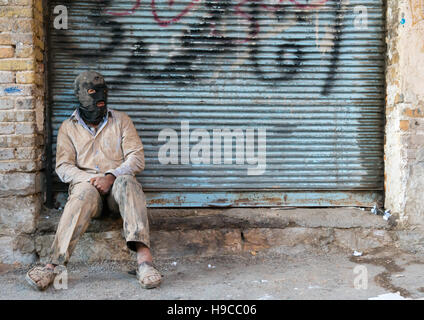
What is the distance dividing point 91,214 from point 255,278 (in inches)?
56.4

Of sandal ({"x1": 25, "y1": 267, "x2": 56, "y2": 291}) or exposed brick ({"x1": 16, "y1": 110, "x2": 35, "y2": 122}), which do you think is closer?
sandal ({"x1": 25, "y1": 267, "x2": 56, "y2": 291})

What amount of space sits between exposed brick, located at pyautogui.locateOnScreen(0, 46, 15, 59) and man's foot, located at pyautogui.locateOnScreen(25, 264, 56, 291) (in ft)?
6.18

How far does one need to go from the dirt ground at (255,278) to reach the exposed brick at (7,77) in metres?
1.65

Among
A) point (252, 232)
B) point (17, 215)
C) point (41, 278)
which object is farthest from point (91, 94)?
point (252, 232)

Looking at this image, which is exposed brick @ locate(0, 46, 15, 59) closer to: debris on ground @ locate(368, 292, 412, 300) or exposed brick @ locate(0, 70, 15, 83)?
exposed brick @ locate(0, 70, 15, 83)

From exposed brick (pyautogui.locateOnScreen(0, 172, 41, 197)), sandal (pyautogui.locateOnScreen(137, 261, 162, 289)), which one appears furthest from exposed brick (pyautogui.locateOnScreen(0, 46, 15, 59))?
sandal (pyautogui.locateOnScreen(137, 261, 162, 289))

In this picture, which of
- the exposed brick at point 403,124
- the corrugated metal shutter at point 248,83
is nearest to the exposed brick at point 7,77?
the corrugated metal shutter at point 248,83

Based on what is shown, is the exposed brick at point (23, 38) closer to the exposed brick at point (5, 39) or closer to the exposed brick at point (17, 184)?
the exposed brick at point (5, 39)

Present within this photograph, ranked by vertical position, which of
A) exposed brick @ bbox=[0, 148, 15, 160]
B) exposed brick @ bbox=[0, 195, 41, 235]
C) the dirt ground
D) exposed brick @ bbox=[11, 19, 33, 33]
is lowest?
the dirt ground

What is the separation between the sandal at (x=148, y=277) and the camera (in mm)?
3521

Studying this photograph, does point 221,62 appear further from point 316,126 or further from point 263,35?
point 316,126

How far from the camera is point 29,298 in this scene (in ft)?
11.2

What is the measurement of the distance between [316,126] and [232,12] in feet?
4.70

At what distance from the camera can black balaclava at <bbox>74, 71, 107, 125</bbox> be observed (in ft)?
13.1
